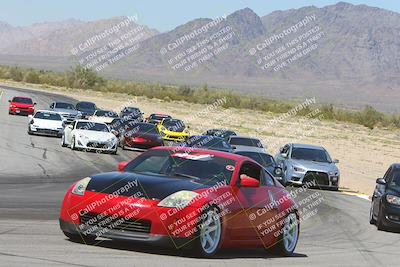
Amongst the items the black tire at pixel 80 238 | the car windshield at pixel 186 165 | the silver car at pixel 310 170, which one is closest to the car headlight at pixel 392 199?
the car windshield at pixel 186 165

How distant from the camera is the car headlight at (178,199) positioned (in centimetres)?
1016

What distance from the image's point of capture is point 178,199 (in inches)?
403

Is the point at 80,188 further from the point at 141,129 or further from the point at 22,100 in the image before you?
the point at 22,100

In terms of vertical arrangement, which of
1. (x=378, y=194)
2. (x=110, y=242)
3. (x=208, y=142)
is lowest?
(x=208, y=142)

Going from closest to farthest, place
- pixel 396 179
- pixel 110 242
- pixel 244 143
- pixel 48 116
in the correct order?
pixel 110 242, pixel 396 179, pixel 244 143, pixel 48 116

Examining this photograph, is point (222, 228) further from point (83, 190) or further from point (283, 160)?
point (283, 160)

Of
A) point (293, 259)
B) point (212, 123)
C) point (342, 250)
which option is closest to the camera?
point (293, 259)

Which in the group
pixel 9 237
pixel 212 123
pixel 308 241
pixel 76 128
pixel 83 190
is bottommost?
pixel 212 123

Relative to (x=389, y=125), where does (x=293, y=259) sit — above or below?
above

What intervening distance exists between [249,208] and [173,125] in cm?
3916

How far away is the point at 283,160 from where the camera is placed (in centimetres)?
2945

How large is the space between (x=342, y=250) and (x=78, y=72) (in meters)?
129

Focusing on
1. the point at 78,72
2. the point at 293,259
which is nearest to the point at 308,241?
the point at 293,259

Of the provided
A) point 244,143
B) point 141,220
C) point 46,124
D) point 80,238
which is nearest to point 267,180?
point 141,220
